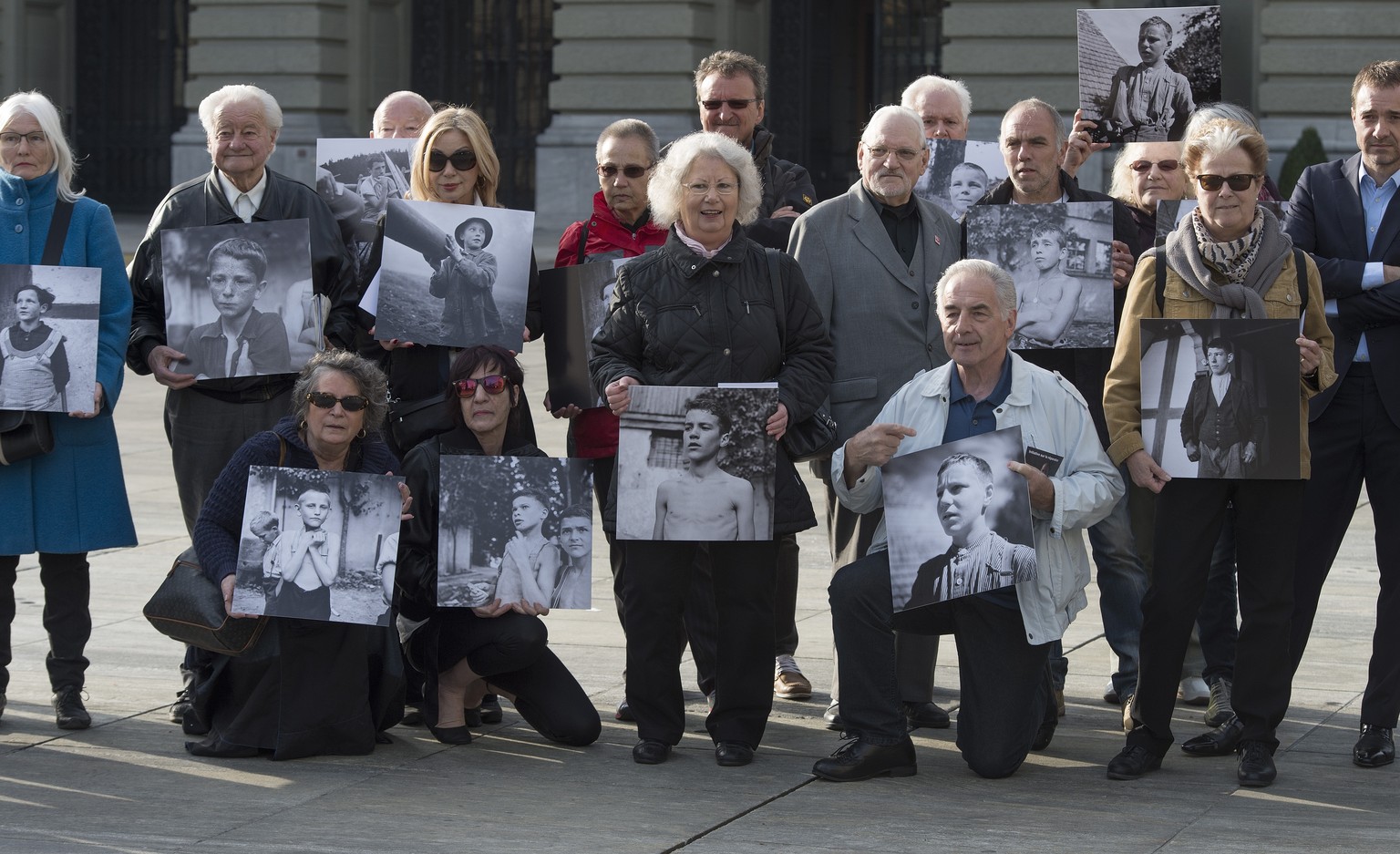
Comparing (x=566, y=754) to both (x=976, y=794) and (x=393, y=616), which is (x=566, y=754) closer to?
(x=393, y=616)

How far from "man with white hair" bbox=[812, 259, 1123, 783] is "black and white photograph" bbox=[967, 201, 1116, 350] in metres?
0.60

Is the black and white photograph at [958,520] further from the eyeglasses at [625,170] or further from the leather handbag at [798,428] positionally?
the eyeglasses at [625,170]

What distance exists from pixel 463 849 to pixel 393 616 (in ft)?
3.98

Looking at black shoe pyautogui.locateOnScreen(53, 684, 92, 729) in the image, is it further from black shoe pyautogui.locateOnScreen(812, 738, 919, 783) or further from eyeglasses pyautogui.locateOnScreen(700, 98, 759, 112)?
eyeglasses pyautogui.locateOnScreen(700, 98, 759, 112)

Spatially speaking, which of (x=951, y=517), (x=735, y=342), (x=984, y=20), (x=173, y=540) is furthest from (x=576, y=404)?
(x=984, y=20)

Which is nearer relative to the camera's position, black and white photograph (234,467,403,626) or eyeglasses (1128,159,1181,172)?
black and white photograph (234,467,403,626)

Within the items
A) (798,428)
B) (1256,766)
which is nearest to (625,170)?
(798,428)

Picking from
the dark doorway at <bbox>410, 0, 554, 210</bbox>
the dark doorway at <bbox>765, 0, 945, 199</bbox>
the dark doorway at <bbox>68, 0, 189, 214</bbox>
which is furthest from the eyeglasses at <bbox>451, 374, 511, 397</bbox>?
the dark doorway at <bbox>68, 0, 189, 214</bbox>

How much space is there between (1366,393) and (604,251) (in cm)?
247

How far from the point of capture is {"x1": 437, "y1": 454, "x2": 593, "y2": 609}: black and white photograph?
5934 millimetres

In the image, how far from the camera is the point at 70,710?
621 cm

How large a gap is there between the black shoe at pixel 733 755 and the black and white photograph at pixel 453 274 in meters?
1.52

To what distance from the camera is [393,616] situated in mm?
6051

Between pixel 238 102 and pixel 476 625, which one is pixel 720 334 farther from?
pixel 238 102
